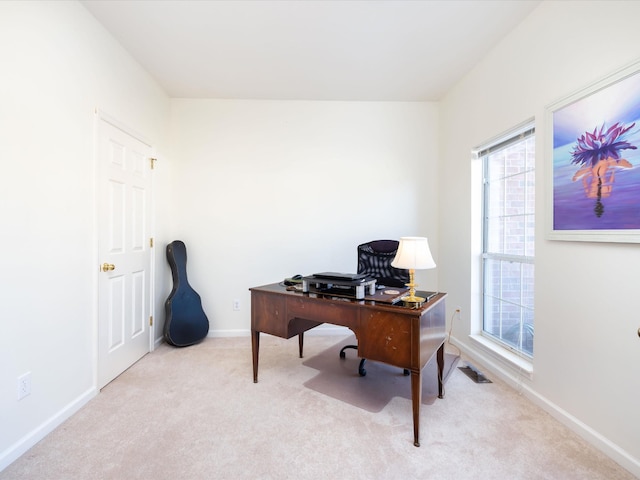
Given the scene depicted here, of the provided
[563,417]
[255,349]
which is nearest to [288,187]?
[255,349]

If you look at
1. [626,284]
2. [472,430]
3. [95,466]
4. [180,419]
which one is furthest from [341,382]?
[626,284]

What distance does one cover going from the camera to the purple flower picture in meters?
1.42

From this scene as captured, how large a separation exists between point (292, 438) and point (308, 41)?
2.82m

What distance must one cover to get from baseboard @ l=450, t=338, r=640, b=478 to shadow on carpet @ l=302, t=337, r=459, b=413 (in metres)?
0.27

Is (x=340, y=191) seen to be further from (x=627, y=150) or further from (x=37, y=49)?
(x=37, y=49)

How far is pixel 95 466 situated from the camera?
142cm

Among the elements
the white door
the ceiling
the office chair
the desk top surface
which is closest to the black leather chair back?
the office chair

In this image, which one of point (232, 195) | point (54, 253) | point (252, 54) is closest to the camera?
point (54, 253)

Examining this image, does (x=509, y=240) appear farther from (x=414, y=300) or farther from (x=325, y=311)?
(x=325, y=311)

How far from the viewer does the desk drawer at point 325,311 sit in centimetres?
175

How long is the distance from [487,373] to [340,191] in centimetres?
227

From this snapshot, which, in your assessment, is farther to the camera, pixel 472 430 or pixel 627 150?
pixel 472 430

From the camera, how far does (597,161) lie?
1.56 meters

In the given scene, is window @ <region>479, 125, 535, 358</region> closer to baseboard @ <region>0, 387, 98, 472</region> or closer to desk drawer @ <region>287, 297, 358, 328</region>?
desk drawer @ <region>287, 297, 358, 328</region>
